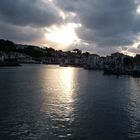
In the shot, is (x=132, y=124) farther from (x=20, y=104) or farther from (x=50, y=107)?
(x=20, y=104)

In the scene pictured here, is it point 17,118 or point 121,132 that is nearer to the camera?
point 121,132

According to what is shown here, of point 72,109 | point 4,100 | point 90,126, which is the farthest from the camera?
point 4,100

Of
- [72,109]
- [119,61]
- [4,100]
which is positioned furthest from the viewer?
[119,61]

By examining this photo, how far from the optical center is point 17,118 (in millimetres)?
23594

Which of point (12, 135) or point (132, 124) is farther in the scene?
point (132, 124)

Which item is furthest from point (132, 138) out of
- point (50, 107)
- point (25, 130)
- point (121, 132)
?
point (50, 107)

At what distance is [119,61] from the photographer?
184875 mm

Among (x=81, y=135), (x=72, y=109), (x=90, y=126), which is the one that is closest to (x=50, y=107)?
(x=72, y=109)

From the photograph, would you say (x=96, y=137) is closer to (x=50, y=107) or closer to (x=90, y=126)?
(x=90, y=126)

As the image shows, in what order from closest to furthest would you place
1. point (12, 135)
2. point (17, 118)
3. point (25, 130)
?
point (12, 135) → point (25, 130) → point (17, 118)

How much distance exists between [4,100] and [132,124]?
1652 cm

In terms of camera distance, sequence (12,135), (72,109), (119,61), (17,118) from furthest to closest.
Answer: (119,61) → (72,109) → (17,118) → (12,135)

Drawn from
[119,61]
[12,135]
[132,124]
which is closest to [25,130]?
[12,135]

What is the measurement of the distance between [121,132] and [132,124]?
2.83 metres
